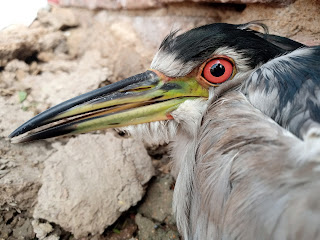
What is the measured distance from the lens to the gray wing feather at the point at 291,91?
94 cm

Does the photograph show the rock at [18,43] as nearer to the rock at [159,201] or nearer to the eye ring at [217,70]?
the rock at [159,201]

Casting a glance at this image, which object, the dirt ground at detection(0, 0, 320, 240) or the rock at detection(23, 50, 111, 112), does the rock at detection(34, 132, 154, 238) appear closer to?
the dirt ground at detection(0, 0, 320, 240)

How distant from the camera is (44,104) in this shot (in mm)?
2127

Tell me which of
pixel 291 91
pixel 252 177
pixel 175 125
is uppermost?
pixel 291 91

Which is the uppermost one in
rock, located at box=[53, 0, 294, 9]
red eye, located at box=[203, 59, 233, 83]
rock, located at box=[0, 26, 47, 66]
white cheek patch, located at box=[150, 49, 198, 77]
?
rock, located at box=[53, 0, 294, 9]

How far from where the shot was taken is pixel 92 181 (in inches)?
69.5

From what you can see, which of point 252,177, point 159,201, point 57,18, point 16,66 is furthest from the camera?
point 57,18

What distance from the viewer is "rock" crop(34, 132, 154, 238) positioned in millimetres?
1656

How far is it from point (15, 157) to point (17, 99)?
513mm

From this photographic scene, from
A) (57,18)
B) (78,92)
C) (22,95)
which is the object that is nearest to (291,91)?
(78,92)

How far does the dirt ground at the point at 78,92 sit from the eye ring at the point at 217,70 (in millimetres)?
825

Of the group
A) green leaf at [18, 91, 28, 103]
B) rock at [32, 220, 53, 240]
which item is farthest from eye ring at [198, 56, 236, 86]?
green leaf at [18, 91, 28, 103]

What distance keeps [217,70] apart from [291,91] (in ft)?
1.11

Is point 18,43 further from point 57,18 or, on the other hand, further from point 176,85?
point 176,85
